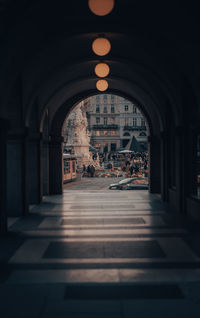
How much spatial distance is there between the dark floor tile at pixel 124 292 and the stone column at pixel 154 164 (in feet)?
44.9

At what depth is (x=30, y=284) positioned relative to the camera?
17.6 ft

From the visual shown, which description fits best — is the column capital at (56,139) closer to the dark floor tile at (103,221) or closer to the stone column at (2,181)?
the dark floor tile at (103,221)

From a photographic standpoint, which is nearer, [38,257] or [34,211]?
[38,257]

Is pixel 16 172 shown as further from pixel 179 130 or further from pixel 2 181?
pixel 179 130

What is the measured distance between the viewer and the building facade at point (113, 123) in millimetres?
94644

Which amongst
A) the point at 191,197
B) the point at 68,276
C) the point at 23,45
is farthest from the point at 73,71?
the point at 68,276

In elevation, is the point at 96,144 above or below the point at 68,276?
above

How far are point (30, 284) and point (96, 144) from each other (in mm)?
91380

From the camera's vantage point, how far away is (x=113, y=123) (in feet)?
321

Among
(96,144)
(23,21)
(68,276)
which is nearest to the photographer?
(68,276)

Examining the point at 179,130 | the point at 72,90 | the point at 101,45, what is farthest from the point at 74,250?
the point at 72,90

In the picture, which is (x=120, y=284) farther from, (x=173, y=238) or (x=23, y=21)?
(x=23, y=21)

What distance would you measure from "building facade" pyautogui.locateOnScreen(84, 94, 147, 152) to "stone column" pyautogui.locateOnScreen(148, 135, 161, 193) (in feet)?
245

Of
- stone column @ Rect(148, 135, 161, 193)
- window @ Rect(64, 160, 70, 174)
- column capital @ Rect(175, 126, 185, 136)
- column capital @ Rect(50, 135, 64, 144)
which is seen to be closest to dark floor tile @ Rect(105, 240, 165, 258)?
column capital @ Rect(175, 126, 185, 136)
